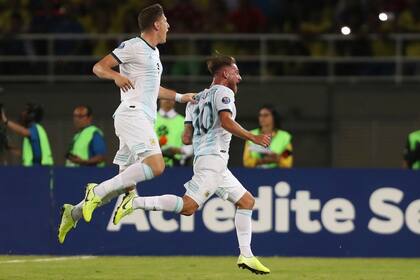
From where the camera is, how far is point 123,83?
12734mm

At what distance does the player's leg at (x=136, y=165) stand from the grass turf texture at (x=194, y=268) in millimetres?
893

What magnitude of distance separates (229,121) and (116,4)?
36.6ft

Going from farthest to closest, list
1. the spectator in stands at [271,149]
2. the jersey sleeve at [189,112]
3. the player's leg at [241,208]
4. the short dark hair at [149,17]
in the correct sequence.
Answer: the spectator in stands at [271,149] → the jersey sleeve at [189,112] → the player's leg at [241,208] → the short dark hair at [149,17]

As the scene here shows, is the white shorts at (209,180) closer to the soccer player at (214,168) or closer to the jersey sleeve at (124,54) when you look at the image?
the soccer player at (214,168)

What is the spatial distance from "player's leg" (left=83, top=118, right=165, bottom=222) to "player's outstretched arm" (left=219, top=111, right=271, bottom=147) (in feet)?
2.35

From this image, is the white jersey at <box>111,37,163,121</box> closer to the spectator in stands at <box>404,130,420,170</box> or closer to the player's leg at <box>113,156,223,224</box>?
the player's leg at <box>113,156,223,224</box>

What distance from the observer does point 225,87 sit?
13.3 meters

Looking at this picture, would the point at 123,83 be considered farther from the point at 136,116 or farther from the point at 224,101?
the point at 224,101

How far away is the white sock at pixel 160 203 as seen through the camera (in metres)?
13.2

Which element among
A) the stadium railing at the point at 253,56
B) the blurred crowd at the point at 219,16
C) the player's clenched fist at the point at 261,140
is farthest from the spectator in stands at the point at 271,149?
the player's clenched fist at the point at 261,140

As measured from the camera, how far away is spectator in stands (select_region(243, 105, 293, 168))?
18016mm

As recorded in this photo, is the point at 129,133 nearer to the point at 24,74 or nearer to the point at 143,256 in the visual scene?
the point at 143,256

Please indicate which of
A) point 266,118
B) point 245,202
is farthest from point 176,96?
point 266,118

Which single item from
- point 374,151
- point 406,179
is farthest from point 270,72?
point 406,179
